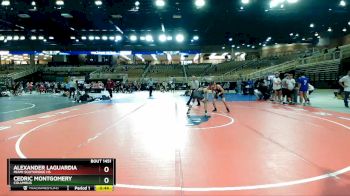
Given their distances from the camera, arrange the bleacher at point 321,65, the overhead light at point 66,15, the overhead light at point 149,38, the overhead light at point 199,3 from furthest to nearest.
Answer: the overhead light at point 149,38
the overhead light at point 66,15
the bleacher at point 321,65
the overhead light at point 199,3

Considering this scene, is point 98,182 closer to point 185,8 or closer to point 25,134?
point 25,134

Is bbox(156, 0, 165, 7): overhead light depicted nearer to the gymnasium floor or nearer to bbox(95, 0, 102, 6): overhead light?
bbox(95, 0, 102, 6): overhead light

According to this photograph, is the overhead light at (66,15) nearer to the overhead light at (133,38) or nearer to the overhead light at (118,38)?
the overhead light at (118,38)

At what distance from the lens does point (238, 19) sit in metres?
34.9

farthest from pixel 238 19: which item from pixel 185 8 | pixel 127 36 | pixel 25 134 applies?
pixel 25 134

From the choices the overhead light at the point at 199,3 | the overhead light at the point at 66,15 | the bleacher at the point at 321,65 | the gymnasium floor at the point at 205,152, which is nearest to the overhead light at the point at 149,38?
the overhead light at the point at 66,15

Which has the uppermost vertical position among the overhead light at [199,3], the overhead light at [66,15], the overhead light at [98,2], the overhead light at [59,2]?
the overhead light at [66,15]

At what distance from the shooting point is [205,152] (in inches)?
231
